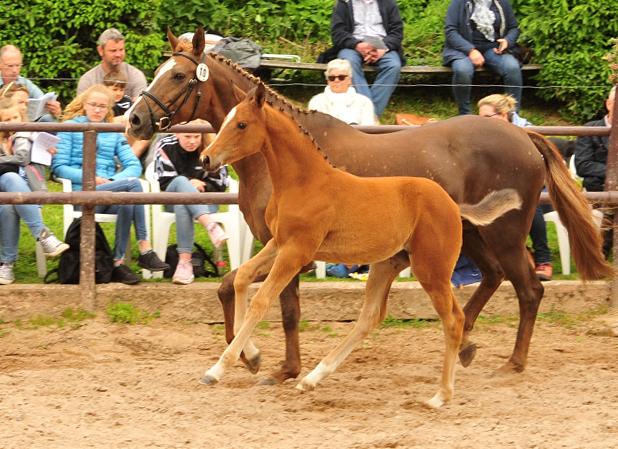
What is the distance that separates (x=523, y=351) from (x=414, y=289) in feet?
3.82

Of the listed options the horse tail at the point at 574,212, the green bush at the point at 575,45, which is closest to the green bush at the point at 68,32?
the green bush at the point at 575,45

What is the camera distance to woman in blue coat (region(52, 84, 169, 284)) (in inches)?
245

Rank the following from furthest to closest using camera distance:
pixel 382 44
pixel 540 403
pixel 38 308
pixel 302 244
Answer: pixel 382 44 → pixel 38 308 → pixel 540 403 → pixel 302 244

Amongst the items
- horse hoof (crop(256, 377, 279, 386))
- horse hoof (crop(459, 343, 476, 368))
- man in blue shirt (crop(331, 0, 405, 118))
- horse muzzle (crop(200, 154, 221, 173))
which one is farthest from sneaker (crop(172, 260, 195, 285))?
man in blue shirt (crop(331, 0, 405, 118))

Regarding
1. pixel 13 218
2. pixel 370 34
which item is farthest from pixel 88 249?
pixel 370 34

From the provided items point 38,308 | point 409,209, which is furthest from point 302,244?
point 38,308

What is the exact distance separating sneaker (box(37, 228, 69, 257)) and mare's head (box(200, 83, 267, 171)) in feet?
7.90

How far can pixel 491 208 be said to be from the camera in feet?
14.8

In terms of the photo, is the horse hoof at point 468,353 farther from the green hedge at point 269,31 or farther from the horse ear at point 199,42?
the green hedge at point 269,31

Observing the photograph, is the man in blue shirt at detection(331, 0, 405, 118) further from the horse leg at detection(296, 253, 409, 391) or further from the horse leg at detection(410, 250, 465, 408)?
the horse leg at detection(410, 250, 465, 408)

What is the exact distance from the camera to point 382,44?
8141mm

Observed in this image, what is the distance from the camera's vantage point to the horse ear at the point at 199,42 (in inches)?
190

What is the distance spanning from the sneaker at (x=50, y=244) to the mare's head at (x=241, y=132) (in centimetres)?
241

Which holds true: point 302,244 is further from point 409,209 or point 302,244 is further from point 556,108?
point 556,108
